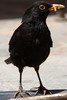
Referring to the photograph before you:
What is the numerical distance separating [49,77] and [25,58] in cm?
248

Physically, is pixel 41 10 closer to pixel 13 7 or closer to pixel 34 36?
pixel 34 36

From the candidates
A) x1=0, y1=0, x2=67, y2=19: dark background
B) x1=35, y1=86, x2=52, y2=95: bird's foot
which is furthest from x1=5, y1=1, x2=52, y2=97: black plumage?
x1=0, y1=0, x2=67, y2=19: dark background

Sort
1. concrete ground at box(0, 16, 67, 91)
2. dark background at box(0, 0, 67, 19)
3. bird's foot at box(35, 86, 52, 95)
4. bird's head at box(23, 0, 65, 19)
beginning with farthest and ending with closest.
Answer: dark background at box(0, 0, 67, 19) < concrete ground at box(0, 16, 67, 91) < bird's foot at box(35, 86, 52, 95) < bird's head at box(23, 0, 65, 19)

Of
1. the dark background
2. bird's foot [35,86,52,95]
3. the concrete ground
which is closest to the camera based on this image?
bird's foot [35,86,52,95]

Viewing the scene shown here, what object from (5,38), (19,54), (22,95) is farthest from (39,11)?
(5,38)

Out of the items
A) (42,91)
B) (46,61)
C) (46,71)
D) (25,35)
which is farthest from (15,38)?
(46,61)

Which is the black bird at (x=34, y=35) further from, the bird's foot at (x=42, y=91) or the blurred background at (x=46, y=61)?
the blurred background at (x=46, y=61)

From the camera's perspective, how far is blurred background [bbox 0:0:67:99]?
6566 millimetres

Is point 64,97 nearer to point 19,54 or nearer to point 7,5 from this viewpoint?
point 19,54

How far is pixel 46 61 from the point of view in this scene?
798 cm

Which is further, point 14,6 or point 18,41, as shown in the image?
point 14,6

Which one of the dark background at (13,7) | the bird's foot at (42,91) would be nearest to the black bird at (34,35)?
the bird's foot at (42,91)

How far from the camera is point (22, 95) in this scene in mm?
4629

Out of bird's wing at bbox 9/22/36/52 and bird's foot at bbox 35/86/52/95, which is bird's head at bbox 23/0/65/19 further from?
bird's foot at bbox 35/86/52/95
